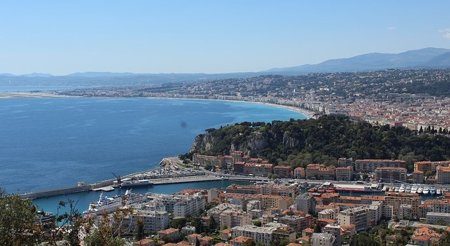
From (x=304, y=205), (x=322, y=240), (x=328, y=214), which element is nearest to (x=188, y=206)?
(x=304, y=205)

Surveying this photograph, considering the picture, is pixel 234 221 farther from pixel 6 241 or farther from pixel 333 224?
pixel 6 241

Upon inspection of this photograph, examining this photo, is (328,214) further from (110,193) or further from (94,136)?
(94,136)

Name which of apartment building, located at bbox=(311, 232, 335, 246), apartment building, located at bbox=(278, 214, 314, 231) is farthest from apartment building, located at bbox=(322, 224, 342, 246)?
apartment building, located at bbox=(278, 214, 314, 231)

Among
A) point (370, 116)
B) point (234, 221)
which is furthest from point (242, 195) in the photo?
point (370, 116)

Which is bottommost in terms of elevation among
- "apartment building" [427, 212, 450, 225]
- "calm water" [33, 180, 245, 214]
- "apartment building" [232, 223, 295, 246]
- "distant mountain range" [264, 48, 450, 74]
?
"calm water" [33, 180, 245, 214]

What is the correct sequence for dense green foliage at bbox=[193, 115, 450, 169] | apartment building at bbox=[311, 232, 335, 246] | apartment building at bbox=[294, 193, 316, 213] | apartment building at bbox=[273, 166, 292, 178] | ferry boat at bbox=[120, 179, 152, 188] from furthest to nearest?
dense green foliage at bbox=[193, 115, 450, 169]
apartment building at bbox=[273, 166, 292, 178]
ferry boat at bbox=[120, 179, 152, 188]
apartment building at bbox=[294, 193, 316, 213]
apartment building at bbox=[311, 232, 335, 246]

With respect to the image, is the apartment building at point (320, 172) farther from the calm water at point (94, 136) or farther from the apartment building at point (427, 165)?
the calm water at point (94, 136)

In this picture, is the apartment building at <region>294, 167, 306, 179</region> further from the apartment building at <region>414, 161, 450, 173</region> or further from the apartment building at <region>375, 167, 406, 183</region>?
the apartment building at <region>414, 161, 450, 173</region>
